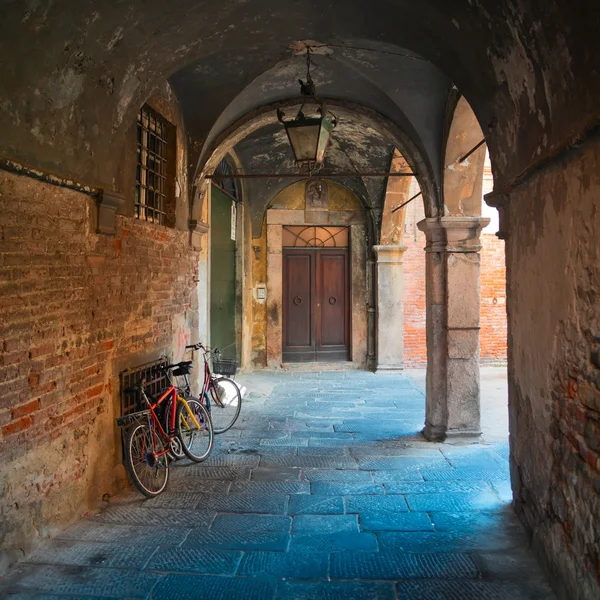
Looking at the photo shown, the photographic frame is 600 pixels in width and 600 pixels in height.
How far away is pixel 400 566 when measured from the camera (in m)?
3.21

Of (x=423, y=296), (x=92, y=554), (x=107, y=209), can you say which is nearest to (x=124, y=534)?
(x=92, y=554)

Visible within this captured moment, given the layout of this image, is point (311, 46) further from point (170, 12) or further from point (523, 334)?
point (523, 334)

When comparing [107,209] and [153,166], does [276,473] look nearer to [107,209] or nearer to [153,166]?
[107,209]

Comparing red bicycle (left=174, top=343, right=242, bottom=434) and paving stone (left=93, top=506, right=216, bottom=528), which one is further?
red bicycle (left=174, top=343, right=242, bottom=434)

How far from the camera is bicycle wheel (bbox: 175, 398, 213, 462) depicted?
202 inches

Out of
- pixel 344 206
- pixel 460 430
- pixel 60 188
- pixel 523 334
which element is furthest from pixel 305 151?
pixel 344 206

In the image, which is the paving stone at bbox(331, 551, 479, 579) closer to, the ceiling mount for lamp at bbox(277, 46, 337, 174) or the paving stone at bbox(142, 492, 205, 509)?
the paving stone at bbox(142, 492, 205, 509)

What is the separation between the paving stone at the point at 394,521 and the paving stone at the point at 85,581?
154 cm

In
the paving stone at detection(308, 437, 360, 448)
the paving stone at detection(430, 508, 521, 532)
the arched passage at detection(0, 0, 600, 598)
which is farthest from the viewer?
the paving stone at detection(308, 437, 360, 448)

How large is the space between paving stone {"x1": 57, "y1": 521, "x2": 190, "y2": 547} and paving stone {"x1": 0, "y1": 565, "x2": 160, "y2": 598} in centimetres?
39

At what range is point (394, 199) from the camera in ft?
35.5

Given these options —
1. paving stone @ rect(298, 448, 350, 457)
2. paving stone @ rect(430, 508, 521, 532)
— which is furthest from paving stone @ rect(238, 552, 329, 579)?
paving stone @ rect(298, 448, 350, 457)

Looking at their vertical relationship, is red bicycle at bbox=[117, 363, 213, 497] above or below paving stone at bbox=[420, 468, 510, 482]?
above

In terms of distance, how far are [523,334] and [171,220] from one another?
376cm
